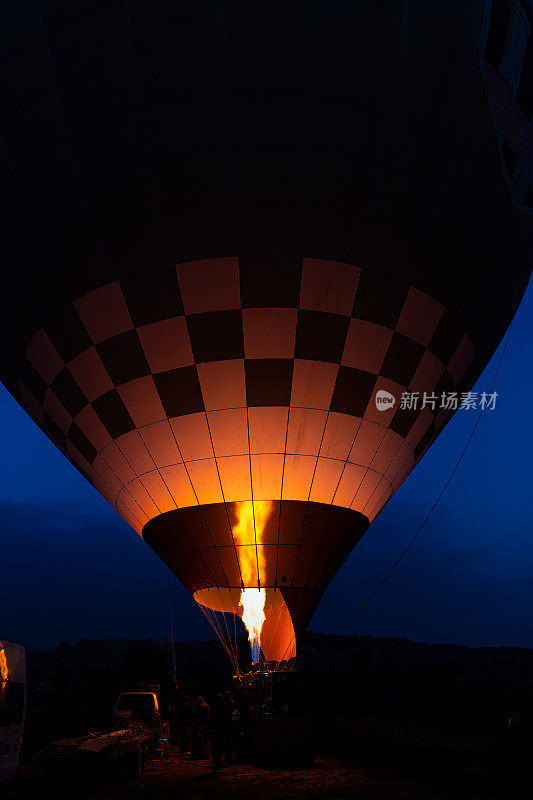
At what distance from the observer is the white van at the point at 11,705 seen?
7.57 metres

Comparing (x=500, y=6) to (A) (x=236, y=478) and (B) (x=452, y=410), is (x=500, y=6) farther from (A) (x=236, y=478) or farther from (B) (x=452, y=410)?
(A) (x=236, y=478)

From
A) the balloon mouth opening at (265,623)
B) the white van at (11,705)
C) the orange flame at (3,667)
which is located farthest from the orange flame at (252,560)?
the orange flame at (3,667)

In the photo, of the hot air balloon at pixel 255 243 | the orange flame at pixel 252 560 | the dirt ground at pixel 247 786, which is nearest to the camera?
the dirt ground at pixel 247 786

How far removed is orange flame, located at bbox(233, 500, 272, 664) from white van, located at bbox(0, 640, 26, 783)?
2.83 m

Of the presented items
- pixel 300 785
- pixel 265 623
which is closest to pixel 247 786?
pixel 300 785

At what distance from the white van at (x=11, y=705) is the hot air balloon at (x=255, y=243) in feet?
8.29

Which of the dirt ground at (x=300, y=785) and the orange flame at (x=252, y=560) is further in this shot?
the orange flame at (x=252, y=560)

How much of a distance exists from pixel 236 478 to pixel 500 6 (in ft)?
22.9

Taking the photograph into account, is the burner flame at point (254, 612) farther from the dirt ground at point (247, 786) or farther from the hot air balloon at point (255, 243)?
the dirt ground at point (247, 786)

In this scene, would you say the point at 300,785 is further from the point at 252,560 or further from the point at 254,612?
the point at 252,560

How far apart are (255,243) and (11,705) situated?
5929 mm

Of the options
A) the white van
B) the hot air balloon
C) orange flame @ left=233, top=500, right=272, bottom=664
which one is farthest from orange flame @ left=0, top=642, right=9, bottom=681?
orange flame @ left=233, top=500, right=272, bottom=664

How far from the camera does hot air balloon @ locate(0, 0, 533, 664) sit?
8617mm

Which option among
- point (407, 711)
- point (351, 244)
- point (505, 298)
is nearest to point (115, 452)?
point (351, 244)
